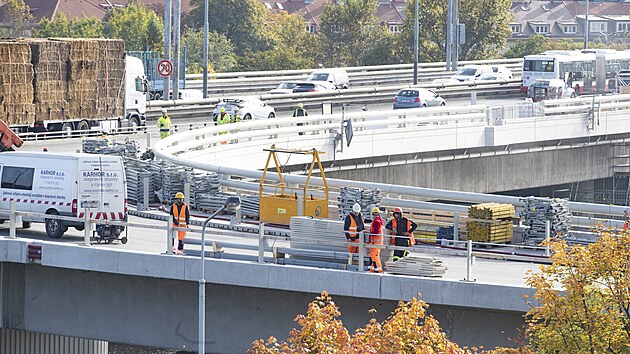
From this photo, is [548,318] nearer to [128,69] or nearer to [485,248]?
[485,248]

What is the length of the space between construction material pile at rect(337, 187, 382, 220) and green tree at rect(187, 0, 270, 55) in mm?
100097

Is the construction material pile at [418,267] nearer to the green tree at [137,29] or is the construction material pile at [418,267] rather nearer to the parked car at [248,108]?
the parked car at [248,108]

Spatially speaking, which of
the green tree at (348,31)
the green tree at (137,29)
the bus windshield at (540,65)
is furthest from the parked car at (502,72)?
the green tree at (348,31)

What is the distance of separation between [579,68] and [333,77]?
47.9 feet

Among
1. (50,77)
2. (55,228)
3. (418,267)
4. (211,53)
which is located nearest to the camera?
(418,267)

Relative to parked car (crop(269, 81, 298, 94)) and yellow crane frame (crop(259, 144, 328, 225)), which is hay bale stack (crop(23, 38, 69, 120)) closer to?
parked car (crop(269, 81, 298, 94))

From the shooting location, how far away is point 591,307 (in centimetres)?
1493

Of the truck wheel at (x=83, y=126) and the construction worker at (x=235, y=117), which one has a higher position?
the construction worker at (x=235, y=117)

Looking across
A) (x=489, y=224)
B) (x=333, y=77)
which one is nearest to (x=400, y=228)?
(x=489, y=224)

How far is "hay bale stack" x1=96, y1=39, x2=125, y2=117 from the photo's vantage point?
51.4 meters

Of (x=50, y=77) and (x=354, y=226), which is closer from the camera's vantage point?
(x=354, y=226)

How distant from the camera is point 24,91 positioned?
1889 inches

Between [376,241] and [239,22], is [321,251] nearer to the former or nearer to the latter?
[376,241]

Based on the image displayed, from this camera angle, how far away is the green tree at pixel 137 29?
322 feet
